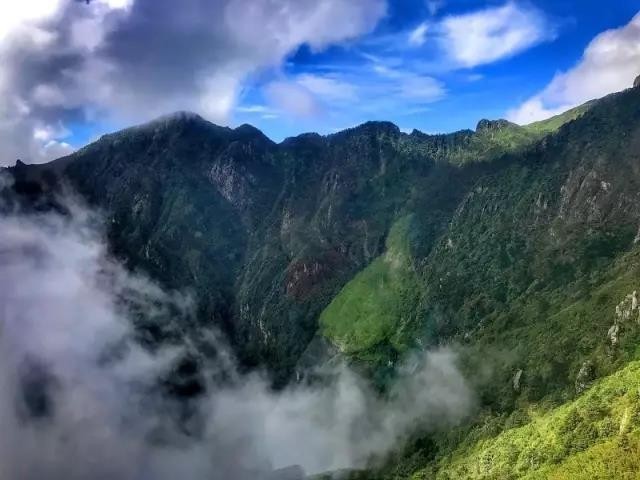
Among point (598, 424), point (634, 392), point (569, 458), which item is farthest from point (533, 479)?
point (634, 392)

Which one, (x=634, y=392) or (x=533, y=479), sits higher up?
(x=634, y=392)

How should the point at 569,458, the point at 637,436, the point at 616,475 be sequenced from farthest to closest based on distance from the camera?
the point at 569,458 < the point at 637,436 < the point at 616,475

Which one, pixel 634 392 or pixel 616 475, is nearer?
pixel 616 475

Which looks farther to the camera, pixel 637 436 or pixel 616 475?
pixel 637 436

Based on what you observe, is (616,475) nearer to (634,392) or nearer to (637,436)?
(637,436)

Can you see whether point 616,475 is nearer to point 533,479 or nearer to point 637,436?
point 637,436

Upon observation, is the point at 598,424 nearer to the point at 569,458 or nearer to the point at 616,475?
the point at 569,458

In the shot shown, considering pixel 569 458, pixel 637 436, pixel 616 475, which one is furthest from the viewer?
pixel 569 458

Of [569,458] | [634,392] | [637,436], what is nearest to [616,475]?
[637,436]
